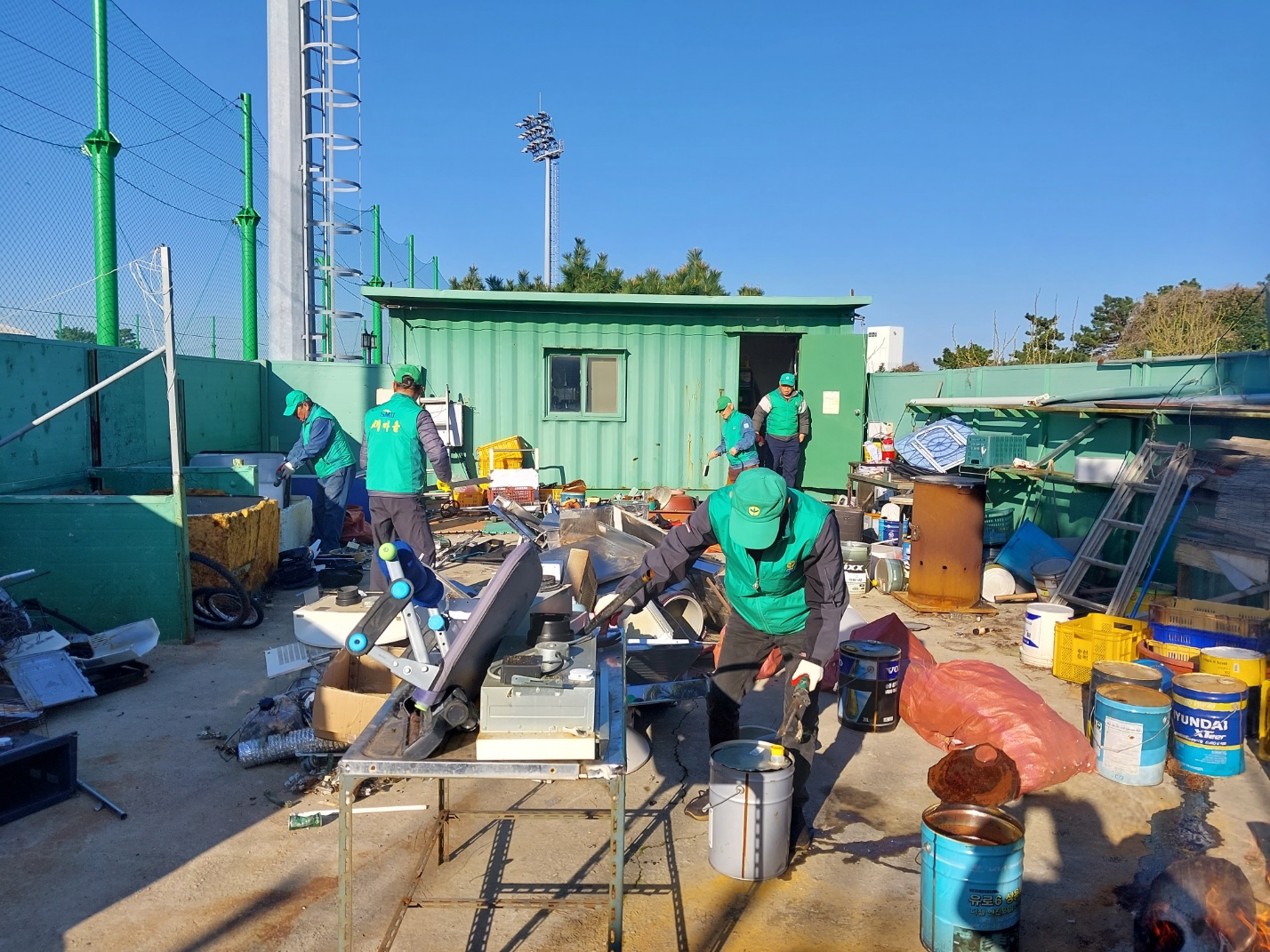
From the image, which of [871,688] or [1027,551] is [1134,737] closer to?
[871,688]

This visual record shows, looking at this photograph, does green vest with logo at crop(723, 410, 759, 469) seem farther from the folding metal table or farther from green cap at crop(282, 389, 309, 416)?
the folding metal table

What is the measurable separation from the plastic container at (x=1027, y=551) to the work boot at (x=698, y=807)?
19.4ft

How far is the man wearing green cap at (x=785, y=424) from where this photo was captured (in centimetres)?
1207

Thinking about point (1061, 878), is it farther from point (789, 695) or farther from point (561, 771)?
point (561, 771)

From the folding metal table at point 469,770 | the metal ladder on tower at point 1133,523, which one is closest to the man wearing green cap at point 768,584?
the folding metal table at point 469,770

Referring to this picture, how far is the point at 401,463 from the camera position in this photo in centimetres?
689

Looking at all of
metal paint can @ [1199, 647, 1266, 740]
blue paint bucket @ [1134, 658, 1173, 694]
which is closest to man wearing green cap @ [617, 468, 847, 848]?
blue paint bucket @ [1134, 658, 1173, 694]

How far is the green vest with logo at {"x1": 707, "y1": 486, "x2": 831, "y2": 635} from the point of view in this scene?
3857 mm

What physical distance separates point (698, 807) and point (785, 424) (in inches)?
326

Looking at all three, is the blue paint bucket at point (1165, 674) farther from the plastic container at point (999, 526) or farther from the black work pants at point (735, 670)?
the plastic container at point (999, 526)

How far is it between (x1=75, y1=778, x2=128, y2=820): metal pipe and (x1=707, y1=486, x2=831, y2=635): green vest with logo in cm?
309

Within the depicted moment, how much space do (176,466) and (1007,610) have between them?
741 cm

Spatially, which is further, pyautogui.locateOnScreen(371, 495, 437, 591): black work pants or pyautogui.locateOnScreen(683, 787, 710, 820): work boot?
pyautogui.locateOnScreen(371, 495, 437, 591): black work pants

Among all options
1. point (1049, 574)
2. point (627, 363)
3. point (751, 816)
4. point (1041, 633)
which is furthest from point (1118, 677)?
point (627, 363)
